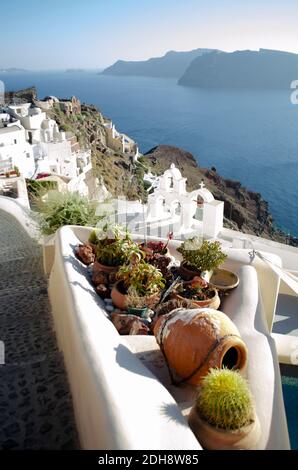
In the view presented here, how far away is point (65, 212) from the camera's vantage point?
21.5 feet

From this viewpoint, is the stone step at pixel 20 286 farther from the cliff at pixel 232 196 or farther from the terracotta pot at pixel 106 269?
the cliff at pixel 232 196

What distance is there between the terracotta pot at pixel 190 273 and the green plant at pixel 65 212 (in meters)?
2.42

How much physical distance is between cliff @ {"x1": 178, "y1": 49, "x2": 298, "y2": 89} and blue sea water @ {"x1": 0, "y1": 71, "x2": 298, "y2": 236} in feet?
22.3

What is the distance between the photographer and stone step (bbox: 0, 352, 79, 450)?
2973mm

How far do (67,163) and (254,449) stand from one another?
106 ft

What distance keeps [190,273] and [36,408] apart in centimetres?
218

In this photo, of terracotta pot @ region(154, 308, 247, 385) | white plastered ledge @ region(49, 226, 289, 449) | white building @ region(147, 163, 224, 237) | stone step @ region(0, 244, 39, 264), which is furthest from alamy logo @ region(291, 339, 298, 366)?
stone step @ region(0, 244, 39, 264)

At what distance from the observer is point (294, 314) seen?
23.2ft

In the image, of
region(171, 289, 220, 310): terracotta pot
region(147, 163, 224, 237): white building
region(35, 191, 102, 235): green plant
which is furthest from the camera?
region(147, 163, 224, 237): white building

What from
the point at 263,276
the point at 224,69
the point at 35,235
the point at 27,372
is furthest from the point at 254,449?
the point at 224,69

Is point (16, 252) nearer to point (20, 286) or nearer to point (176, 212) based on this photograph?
point (20, 286)

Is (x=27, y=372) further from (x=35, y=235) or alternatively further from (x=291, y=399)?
(x=35, y=235)

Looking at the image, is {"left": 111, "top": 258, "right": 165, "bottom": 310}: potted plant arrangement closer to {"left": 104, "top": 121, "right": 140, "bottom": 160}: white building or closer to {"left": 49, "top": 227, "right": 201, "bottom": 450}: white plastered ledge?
{"left": 49, "top": 227, "right": 201, "bottom": 450}: white plastered ledge

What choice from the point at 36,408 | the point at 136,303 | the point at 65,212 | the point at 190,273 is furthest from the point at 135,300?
the point at 65,212
